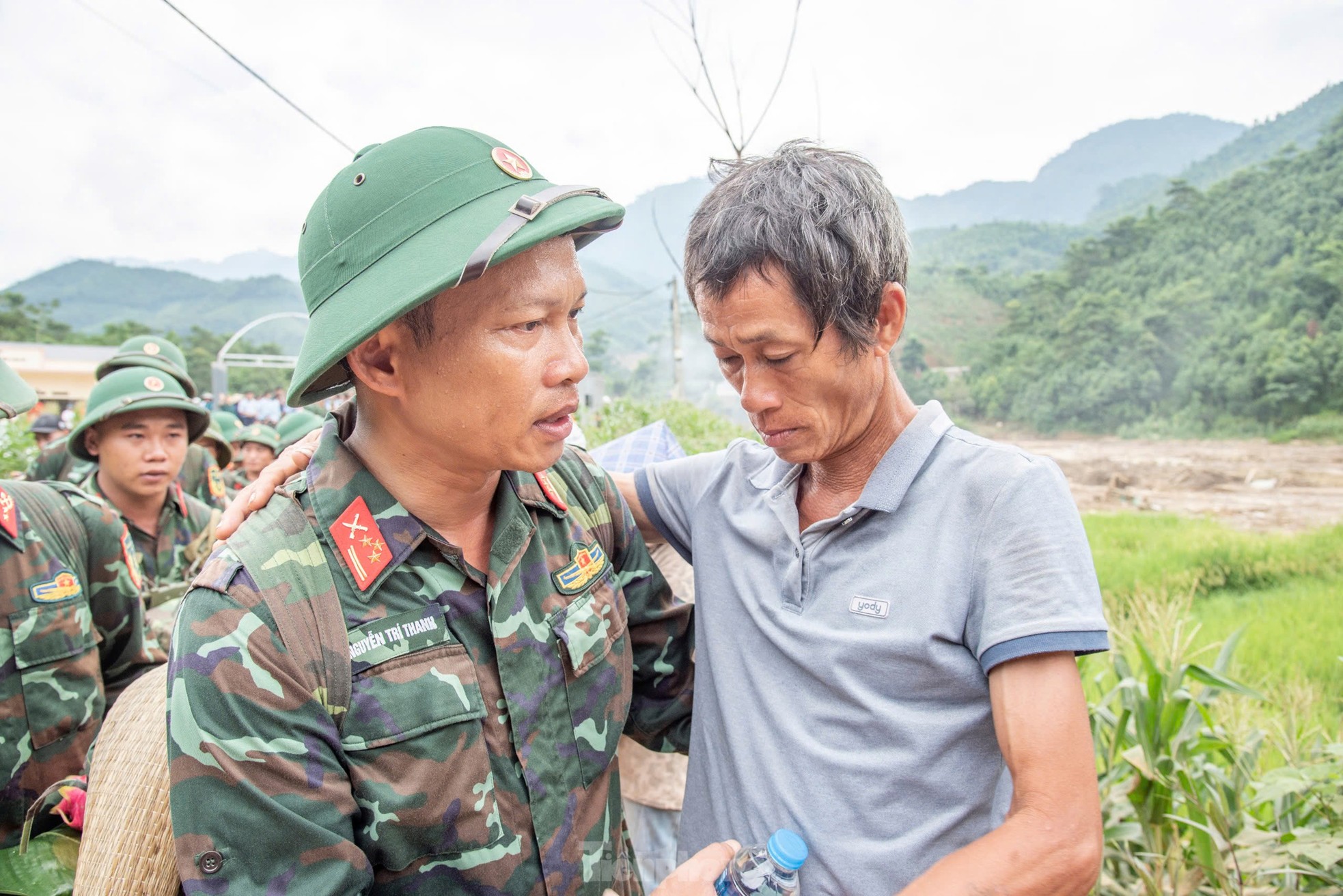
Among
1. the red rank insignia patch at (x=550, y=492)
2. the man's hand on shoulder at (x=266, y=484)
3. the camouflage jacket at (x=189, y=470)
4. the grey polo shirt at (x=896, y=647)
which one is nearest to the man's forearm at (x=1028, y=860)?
the grey polo shirt at (x=896, y=647)

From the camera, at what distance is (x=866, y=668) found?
5.16ft

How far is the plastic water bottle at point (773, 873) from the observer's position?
4.88ft

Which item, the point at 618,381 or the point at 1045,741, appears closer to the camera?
the point at 1045,741

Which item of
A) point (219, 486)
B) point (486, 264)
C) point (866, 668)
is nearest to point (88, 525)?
point (486, 264)

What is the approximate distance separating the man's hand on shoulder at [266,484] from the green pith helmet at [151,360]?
341cm

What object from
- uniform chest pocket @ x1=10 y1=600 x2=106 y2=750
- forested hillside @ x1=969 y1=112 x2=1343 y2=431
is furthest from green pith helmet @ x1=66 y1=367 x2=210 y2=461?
forested hillside @ x1=969 y1=112 x2=1343 y2=431

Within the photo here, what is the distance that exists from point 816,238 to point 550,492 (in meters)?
0.86

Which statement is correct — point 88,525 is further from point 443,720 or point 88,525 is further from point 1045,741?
point 1045,741

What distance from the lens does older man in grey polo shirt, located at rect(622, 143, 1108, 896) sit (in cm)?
137

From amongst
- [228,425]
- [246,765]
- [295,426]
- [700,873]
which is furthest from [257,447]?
[700,873]

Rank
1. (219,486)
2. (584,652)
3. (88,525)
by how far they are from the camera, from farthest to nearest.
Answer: (219,486), (88,525), (584,652)

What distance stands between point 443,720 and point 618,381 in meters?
41.3

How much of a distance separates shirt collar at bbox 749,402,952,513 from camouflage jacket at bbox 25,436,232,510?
5.61m

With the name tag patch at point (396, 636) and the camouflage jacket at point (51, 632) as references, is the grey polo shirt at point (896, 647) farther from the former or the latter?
the camouflage jacket at point (51, 632)
